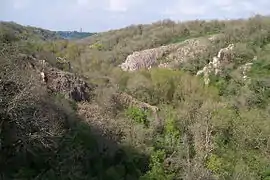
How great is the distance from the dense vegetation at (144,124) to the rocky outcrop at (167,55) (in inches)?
117

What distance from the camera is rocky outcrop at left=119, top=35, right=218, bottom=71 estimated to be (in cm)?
7200

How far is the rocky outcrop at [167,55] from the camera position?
236ft

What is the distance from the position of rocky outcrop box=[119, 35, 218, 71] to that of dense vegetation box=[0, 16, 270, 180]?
9.76ft

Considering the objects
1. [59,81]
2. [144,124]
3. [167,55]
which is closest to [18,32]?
[167,55]

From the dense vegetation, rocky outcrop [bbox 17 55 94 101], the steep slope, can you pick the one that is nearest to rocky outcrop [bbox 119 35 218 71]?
the dense vegetation

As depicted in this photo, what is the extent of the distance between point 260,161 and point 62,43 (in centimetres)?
3426

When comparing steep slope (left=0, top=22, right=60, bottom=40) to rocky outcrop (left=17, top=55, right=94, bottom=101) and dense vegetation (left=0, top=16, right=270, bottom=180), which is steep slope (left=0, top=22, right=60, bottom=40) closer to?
dense vegetation (left=0, top=16, right=270, bottom=180)

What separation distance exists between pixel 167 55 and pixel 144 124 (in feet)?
147

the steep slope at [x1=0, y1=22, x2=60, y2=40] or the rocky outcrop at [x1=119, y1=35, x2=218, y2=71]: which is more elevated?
the steep slope at [x1=0, y1=22, x2=60, y2=40]

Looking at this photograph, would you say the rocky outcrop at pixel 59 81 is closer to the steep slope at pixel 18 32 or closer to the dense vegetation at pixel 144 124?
the dense vegetation at pixel 144 124

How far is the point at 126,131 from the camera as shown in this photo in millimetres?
29516

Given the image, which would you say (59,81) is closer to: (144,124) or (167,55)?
(144,124)

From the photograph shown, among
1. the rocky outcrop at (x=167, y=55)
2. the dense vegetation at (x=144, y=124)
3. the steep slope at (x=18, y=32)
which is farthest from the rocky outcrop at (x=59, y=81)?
the rocky outcrop at (x=167, y=55)

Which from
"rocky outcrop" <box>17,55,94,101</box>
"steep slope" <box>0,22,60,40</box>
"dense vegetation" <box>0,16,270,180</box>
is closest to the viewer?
"dense vegetation" <box>0,16,270,180</box>
